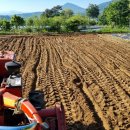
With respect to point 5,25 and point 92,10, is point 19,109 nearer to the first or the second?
point 5,25

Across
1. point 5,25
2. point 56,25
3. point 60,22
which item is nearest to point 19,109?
point 5,25

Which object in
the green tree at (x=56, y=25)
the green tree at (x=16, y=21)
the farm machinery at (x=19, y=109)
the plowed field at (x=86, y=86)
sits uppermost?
the farm machinery at (x=19, y=109)

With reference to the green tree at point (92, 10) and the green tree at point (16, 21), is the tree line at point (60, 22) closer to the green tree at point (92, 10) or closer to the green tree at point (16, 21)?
the green tree at point (16, 21)

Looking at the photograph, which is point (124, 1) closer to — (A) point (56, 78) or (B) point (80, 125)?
(A) point (56, 78)

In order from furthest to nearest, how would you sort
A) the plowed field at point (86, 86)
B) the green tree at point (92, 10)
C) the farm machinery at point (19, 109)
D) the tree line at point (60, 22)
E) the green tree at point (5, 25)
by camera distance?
the green tree at point (92, 10) → the tree line at point (60, 22) → the green tree at point (5, 25) → the plowed field at point (86, 86) → the farm machinery at point (19, 109)

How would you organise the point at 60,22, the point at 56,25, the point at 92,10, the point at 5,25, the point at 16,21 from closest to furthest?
the point at 5,25, the point at 56,25, the point at 16,21, the point at 60,22, the point at 92,10

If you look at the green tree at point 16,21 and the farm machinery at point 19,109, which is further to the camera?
the green tree at point 16,21

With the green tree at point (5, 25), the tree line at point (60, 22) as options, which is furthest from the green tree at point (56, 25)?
the green tree at point (5, 25)

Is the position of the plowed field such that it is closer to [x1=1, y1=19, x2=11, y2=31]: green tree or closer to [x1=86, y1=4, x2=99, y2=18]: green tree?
[x1=1, y1=19, x2=11, y2=31]: green tree

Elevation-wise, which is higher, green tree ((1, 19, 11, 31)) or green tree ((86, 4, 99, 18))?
Answer: green tree ((1, 19, 11, 31))

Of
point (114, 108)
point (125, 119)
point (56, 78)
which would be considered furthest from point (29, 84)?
point (125, 119)

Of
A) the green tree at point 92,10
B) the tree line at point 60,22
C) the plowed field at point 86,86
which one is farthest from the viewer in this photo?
the green tree at point 92,10

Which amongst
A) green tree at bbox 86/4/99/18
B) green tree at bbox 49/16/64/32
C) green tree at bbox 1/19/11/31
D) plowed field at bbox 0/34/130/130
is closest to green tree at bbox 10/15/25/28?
green tree at bbox 1/19/11/31

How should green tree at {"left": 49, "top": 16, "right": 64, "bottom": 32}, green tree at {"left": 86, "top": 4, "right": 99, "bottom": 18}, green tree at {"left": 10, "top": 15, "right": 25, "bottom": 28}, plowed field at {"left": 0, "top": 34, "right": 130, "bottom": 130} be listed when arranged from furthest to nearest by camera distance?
green tree at {"left": 86, "top": 4, "right": 99, "bottom": 18}
green tree at {"left": 10, "top": 15, "right": 25, "bottom": 28}
green tree at {"left": 49, "top": 16, "right": 64, "bottom": 32}
plowed field at {"left": 0, "top": 34, "right": 130, "bottom": 130}
